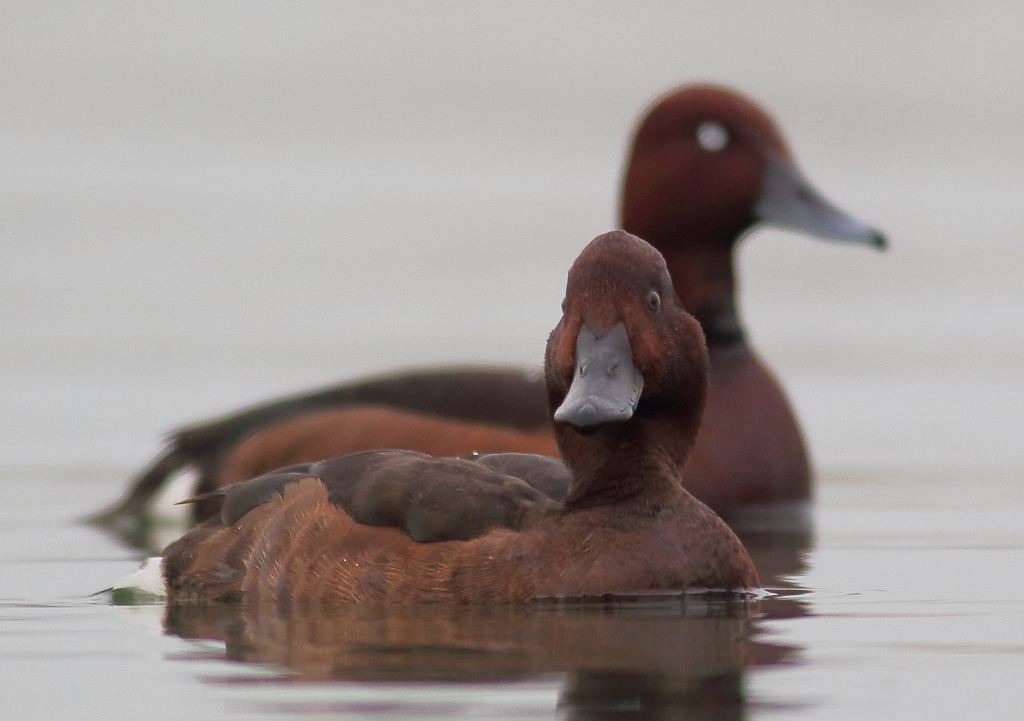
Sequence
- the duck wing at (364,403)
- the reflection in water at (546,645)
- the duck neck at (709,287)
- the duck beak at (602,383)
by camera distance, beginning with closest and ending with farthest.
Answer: the reflection in water at (546,645), the duck beak at (602,383), the duck wing at (364,403), the duck neck at (709,287)

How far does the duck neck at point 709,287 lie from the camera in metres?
9.33

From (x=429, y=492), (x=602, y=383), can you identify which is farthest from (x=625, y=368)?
(x=429, y=492)

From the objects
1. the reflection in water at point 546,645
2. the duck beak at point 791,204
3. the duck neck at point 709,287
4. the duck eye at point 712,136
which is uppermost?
the duck eye at point 712,136

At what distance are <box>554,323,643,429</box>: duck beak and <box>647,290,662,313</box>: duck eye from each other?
125 mm

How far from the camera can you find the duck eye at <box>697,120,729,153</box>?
945 centimetres

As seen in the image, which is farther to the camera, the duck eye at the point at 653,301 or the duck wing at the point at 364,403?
the duck wing at the point at 364,403

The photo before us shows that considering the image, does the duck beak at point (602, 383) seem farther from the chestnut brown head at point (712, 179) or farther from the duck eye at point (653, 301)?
the chestnut brown head at point (712, 179)

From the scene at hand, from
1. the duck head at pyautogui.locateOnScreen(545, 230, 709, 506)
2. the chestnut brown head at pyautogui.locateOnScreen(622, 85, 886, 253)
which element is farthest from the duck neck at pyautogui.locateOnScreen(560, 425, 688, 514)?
the chestnut brown head at pyautogui.locateOnScreen(622, 85, 886, 253)

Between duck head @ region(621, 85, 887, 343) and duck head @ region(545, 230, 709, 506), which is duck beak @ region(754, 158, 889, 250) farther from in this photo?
duck head @ region(545, 230, 709, 506)

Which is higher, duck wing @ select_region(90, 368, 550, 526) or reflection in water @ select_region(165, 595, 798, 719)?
duck wing @ select_region(90, 368, 550, 526)

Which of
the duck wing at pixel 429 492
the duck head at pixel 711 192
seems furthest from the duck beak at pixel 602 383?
the duck head at pixel 711 192

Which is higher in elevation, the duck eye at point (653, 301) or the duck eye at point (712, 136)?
the duck eye at point (712, 136)

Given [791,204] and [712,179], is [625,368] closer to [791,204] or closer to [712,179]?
[712,179]

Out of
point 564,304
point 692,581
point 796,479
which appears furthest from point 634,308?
point 796,479
